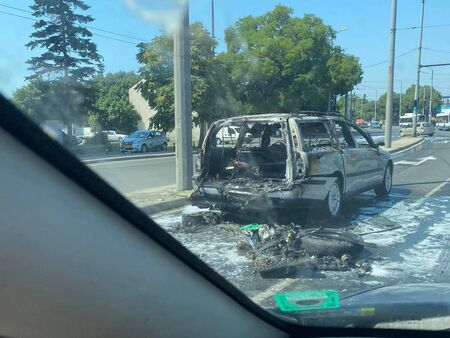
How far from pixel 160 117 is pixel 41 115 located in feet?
24.7

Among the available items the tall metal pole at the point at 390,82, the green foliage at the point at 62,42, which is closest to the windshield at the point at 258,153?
the green foliage at the point at 62,42

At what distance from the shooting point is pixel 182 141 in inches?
407

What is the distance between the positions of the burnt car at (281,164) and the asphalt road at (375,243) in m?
0.38

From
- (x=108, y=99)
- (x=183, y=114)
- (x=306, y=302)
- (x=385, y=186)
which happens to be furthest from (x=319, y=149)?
(x=306, y=302)

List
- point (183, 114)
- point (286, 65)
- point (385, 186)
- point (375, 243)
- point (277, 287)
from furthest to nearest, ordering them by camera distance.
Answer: point (183, 114) < point (385, 186) < point (286, 65) < point (375, 243) < point (277, 287)

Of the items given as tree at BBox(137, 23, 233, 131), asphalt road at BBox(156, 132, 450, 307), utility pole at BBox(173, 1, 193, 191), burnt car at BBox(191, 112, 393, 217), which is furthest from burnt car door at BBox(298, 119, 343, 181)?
utility pole at BBox(173, 1, 193, 191)

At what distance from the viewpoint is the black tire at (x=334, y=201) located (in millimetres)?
7270

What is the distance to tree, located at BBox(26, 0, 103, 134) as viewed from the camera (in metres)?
2.24

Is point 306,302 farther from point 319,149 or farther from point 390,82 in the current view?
→ point 390,82

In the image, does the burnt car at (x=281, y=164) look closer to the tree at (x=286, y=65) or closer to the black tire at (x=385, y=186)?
the tree at (x=286, y=65)

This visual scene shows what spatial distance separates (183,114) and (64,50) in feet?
24.9

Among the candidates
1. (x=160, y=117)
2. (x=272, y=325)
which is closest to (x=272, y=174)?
(x=160, y=117)

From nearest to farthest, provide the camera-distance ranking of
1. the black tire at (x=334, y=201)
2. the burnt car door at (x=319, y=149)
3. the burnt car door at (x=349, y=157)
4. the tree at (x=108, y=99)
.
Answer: the tree at (x=108, y=99) < the burnt car door at (x=319, y=149) < the black tire at (x=334, y=201) < the burnt car door at (x=349, y=157)

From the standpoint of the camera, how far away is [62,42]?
2.57 m
